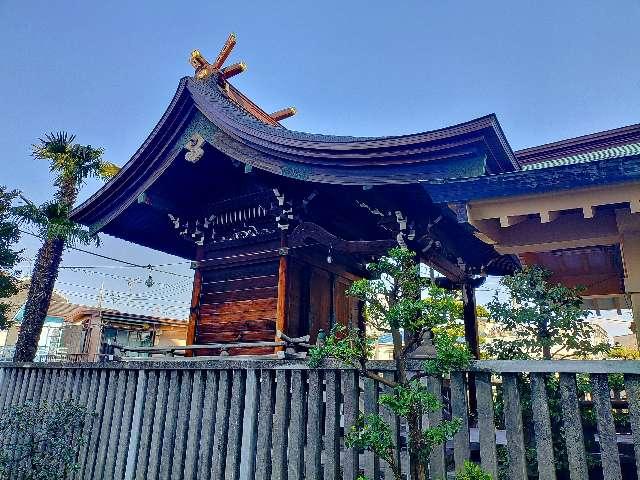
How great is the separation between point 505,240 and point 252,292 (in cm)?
446

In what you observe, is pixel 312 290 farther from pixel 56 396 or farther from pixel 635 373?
pixel 635 373

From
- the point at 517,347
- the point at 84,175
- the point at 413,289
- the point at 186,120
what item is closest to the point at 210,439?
the point at 413,289

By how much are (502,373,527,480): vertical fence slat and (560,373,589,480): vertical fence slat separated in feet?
0.91

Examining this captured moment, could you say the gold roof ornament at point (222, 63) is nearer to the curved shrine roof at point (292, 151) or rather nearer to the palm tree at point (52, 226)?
the curved shrine roof at point (292, 151)

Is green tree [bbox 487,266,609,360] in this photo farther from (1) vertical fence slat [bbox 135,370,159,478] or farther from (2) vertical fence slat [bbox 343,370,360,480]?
(1) vertical fence slat [bbox 135,370,159,478]

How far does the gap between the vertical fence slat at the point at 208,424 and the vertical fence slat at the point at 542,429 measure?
2.97 meters

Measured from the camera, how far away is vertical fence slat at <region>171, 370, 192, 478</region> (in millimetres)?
4508

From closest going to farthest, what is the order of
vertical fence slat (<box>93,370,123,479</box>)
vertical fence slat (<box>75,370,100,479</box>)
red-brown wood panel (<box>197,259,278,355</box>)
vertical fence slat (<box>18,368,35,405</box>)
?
vertical fence slat (<box>93,370,123,479</box>) < vertical fence slat (<box>75,370,100,479</box>) < vertical fence slat (<box>18,368,35,405</box>) < red-brown wood panel (<box>197,259,278,355</box>)

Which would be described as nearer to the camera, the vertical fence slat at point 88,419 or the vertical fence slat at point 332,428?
the vertical fence slat at point 332,428

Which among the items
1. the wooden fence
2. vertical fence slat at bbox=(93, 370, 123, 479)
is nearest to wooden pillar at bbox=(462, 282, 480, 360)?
the wooden fence

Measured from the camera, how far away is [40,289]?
11688 mm

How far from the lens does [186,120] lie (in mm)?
7566

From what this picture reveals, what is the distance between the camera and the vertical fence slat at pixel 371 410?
337 centimetres

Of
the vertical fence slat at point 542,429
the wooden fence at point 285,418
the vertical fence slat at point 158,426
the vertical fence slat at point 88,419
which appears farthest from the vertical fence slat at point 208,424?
the vertical fence slat at point 542,429
